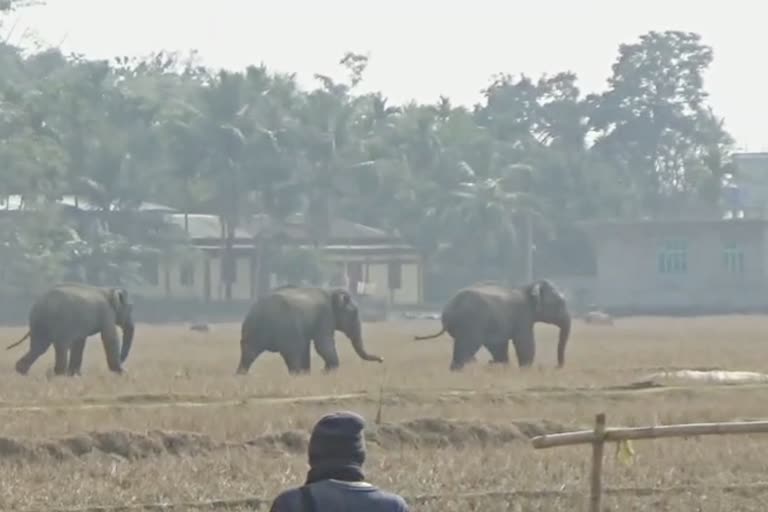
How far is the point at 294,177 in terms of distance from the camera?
80250mm

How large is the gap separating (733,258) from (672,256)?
227 cm

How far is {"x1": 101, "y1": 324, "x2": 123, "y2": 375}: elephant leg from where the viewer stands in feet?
115

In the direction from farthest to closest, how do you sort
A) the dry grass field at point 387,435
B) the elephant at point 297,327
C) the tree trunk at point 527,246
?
1. the tree trunk at point 527,246
2. the elephant at point 297,327
3. the dry grass field at point 387,435

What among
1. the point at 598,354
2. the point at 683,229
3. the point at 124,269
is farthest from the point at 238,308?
the point at 598,354

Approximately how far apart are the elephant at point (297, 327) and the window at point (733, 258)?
161 feet

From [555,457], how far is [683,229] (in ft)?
218

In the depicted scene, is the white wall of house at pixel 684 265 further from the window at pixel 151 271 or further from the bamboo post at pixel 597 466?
the bamboo post at pixel 597 466

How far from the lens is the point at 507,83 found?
109750 millimetres

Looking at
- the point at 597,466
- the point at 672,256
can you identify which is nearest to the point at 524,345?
the point at 597,466

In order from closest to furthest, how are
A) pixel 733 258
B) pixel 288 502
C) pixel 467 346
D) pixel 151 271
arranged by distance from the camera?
pixel 288 502, pixel 467 346, pixel 151 271, pixel 733 258

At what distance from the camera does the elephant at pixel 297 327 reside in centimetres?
3681

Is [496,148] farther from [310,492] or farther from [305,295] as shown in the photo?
[310,492]

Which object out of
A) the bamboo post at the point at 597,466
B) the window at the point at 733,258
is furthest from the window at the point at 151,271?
the bamboo post at the point at 597,466

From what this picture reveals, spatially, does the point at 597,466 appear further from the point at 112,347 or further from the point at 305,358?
the point at 305,358
